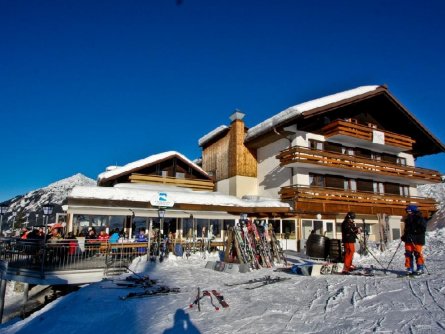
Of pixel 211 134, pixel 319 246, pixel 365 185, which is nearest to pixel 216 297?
pixel 319 246

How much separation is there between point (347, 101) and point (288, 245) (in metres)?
10.9

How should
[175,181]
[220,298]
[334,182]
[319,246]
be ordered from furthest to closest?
[175,181] → [334,182] → [319,246] → [220,298]

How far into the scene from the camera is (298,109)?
21.0 meters

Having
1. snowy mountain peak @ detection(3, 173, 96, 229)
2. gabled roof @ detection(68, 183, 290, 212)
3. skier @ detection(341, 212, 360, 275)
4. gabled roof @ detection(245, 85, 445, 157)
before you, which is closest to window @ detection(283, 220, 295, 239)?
gabled roof @ detection(68, 183, 290, 212)

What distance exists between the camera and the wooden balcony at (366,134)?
22.7 meters

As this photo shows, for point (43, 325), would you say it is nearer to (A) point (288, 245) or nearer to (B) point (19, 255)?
(B) point (19, 255)

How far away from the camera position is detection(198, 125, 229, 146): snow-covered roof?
27.3 m

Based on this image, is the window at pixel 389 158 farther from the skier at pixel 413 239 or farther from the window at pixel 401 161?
the skier at pixel 413 239

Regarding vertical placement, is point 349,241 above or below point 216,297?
above

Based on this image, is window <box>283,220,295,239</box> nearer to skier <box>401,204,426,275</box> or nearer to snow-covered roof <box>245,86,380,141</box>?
snow-covered roof <box>245,86,380,141</box>

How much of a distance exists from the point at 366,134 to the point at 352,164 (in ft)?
9.66

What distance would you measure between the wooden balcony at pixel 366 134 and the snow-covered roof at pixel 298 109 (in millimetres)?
1800

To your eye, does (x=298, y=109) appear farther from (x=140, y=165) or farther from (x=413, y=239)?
(x=413, y=239)

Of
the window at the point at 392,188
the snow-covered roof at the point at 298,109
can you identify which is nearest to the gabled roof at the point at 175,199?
the snow-covered roof at the point at 298,109
